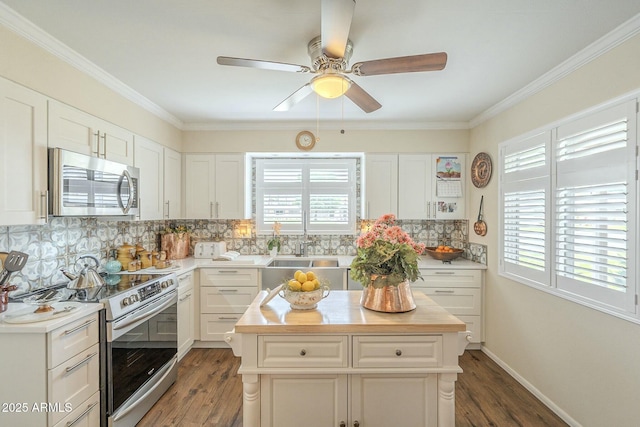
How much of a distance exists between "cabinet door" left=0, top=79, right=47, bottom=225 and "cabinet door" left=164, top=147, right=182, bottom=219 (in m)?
1.41

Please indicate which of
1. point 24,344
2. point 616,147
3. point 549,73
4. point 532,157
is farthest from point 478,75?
point 24,344

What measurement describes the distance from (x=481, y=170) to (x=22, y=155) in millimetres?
3836

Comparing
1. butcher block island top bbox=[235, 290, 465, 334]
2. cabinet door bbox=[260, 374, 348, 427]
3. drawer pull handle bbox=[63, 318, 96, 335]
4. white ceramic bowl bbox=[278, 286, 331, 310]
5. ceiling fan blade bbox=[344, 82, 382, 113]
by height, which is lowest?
cabinet door bbox=[260, 374, 348, 427]

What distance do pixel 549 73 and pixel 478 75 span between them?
19.6 inches

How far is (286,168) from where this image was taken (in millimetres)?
3848

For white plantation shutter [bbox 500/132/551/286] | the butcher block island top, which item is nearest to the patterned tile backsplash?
white plantation shutter [bbox 500/132/551/286]

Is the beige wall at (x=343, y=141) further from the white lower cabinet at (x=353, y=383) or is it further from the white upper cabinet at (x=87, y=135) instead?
the white lower cabinet at (x=353, y=383)

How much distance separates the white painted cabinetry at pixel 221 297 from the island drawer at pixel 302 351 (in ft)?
5.76

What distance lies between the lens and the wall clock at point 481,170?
3.07m

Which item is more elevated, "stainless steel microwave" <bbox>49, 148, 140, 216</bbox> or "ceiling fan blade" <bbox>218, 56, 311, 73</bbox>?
"ceiling fan blade" <bbox>218, 56, 311, 73</bbox>

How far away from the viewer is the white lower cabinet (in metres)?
1.44

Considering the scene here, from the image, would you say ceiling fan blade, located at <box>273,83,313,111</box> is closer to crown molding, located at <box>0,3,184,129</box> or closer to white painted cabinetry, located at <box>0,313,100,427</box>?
crown molding, located at <box>0,3,184,129</box>

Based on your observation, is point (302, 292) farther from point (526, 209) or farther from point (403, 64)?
point (526, 209)

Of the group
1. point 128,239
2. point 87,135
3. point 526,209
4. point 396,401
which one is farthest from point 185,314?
point 526,209
